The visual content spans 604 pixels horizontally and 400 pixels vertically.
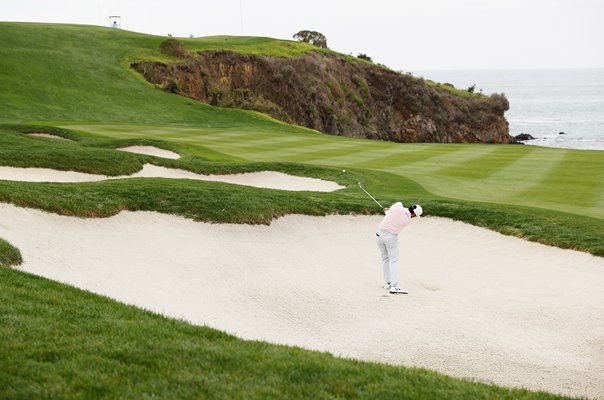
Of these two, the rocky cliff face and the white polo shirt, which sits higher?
the rocky cliff face

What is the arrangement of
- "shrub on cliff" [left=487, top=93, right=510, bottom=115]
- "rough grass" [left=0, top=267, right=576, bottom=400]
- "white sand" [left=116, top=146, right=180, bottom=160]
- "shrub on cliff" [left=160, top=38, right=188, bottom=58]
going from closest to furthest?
"rough grass" [left=0, top=267, right=576, bottom=400] < "white sand" [left=116, top=146, right=180, bottom=160] < "shrub on cliff" [left=160, top=38, right=188, bottom=58] < "shrub on cliff" [left=487, top=93, right=510, bottom=115]

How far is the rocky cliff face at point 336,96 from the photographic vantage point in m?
66.2

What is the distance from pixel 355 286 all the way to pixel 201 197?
5.45m

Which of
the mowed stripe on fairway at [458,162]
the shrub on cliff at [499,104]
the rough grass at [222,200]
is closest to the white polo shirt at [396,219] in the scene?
the rough grass at [222,200]

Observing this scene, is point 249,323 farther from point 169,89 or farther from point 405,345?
point 169,89

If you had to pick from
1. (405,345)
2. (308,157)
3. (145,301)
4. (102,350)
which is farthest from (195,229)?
(308,157)

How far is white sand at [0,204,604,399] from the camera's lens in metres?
10.7

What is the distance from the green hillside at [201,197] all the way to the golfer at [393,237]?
432 centimetres

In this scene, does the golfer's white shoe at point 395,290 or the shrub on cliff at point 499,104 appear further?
the shrub on cliff at point 499,104

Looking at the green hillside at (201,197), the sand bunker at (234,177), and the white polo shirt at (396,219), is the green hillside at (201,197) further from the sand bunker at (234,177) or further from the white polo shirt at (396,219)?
the white polo shirt at (396,219)

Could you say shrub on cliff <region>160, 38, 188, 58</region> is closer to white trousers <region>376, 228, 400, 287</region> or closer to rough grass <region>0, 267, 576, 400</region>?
white trousers <region>376, 228, 400, 287</region>

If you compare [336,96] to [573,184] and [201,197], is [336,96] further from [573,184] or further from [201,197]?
[201,197]

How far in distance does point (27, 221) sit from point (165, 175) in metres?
8.83

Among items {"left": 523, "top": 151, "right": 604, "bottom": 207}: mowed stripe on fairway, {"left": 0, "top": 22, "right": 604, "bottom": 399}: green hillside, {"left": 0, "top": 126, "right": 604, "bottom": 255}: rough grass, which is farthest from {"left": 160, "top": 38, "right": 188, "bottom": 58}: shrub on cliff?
{"left": 0, "top": 126, "right": 604, "bottom": 255}: rough grass
